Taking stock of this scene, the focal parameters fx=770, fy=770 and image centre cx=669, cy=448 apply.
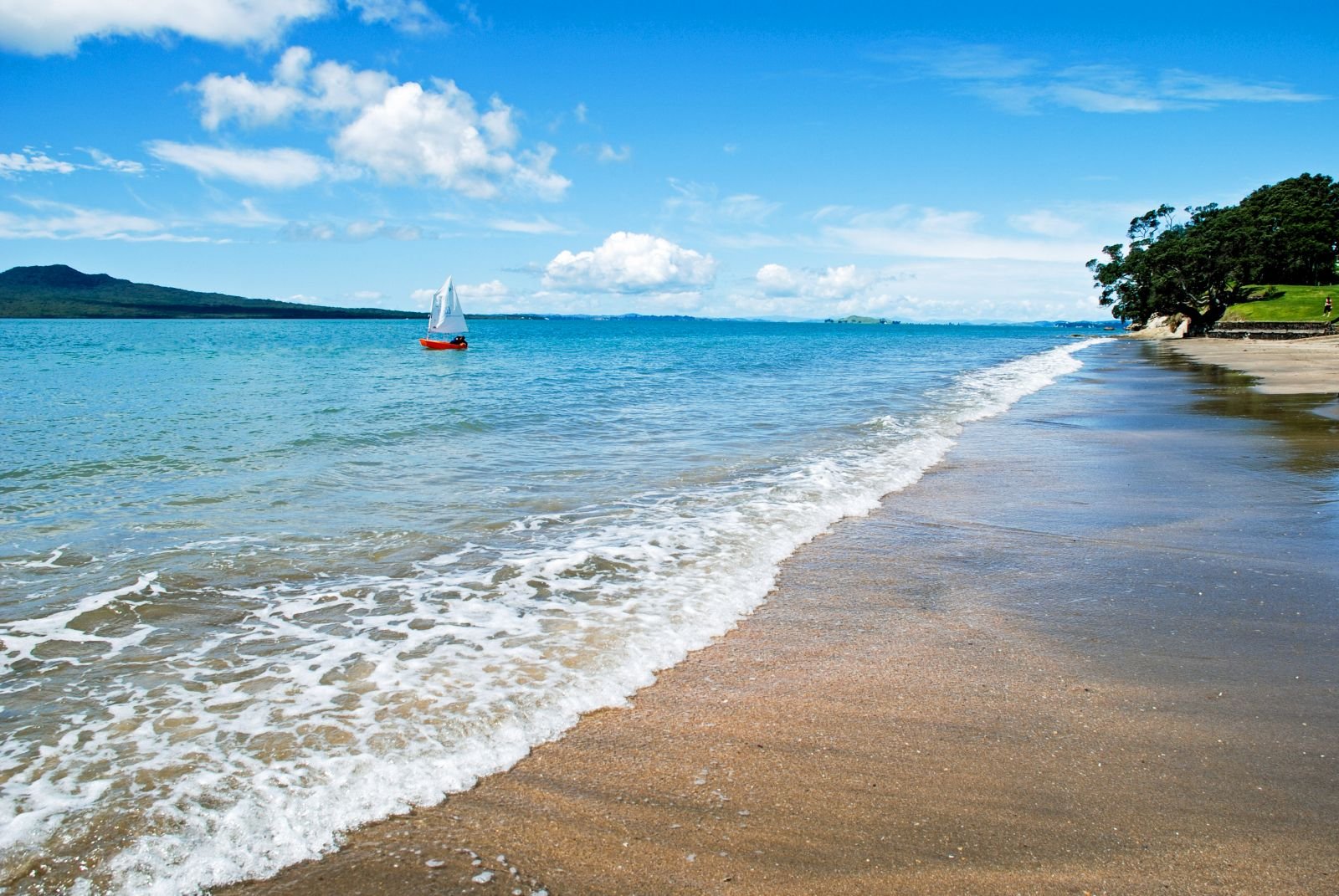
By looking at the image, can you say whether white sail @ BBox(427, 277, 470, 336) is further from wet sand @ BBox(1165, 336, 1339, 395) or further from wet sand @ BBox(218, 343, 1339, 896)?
wet sand @ BBox(218, 343, 1339, 896)

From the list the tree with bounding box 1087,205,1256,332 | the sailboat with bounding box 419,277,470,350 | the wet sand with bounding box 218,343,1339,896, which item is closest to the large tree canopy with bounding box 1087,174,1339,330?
the tree with bounding box 1087,205,1256,332

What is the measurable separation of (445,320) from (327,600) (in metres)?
60.0

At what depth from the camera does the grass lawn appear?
58.8 metres

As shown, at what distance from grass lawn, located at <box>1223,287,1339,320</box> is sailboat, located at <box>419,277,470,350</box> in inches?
2548

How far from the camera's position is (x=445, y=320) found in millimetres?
63781

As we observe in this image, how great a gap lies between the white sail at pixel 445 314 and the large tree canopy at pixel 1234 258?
2664 inches

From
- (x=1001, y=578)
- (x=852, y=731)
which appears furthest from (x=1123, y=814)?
(x=1001, y=578)

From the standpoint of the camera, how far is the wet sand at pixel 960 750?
10.8ft

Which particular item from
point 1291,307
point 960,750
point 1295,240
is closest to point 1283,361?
point 1291,307

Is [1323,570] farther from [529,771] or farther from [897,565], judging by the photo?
[529,771]

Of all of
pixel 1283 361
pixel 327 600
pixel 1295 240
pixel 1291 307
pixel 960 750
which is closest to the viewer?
pixel 960 750

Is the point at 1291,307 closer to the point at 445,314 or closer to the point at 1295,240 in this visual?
the point at 1295,240

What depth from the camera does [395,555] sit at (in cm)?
835

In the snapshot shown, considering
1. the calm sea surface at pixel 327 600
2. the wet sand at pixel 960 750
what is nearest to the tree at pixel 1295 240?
the calm sea surface at pixel 327 600
